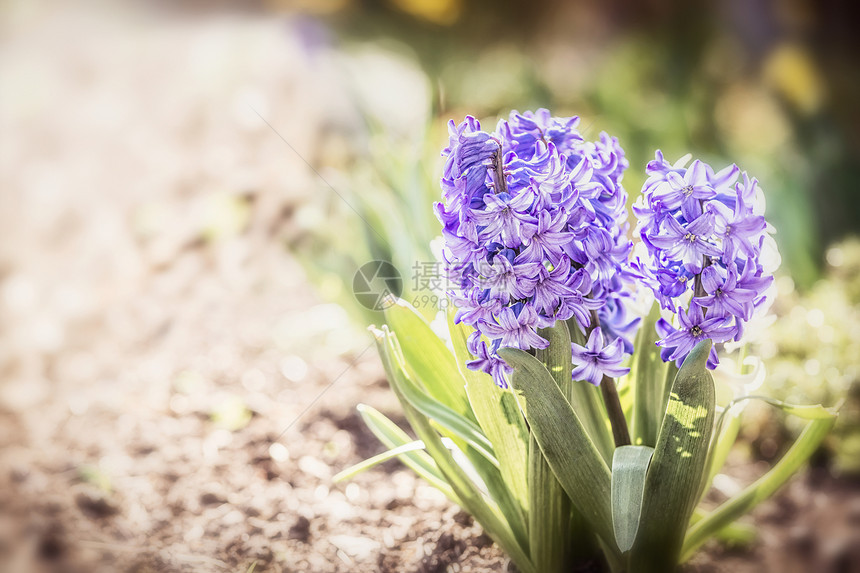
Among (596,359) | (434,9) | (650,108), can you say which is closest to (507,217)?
(596,359)

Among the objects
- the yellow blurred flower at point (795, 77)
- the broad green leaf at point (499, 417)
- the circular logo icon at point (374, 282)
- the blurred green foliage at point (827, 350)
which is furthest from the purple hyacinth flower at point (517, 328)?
the yellow blurred flower at point (795, 77)

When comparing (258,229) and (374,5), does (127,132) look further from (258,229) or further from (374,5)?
(374,5)

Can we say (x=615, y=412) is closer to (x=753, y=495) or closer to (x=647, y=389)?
(x=647, y=389)

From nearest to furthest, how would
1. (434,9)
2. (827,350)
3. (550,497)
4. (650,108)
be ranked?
(550,497) < (827,350) < (650,108) < (434,9)

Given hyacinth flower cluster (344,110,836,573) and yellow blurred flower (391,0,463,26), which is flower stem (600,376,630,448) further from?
yellow blurred flower (391,0,463,26)

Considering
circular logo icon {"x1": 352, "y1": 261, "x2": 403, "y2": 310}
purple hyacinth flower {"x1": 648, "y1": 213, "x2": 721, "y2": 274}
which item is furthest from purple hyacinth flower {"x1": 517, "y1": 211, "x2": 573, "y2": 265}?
circular logo icon {"x1": 352, "y1": 261, "x2": 403, "y2": 310}

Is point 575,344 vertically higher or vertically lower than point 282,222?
lower
